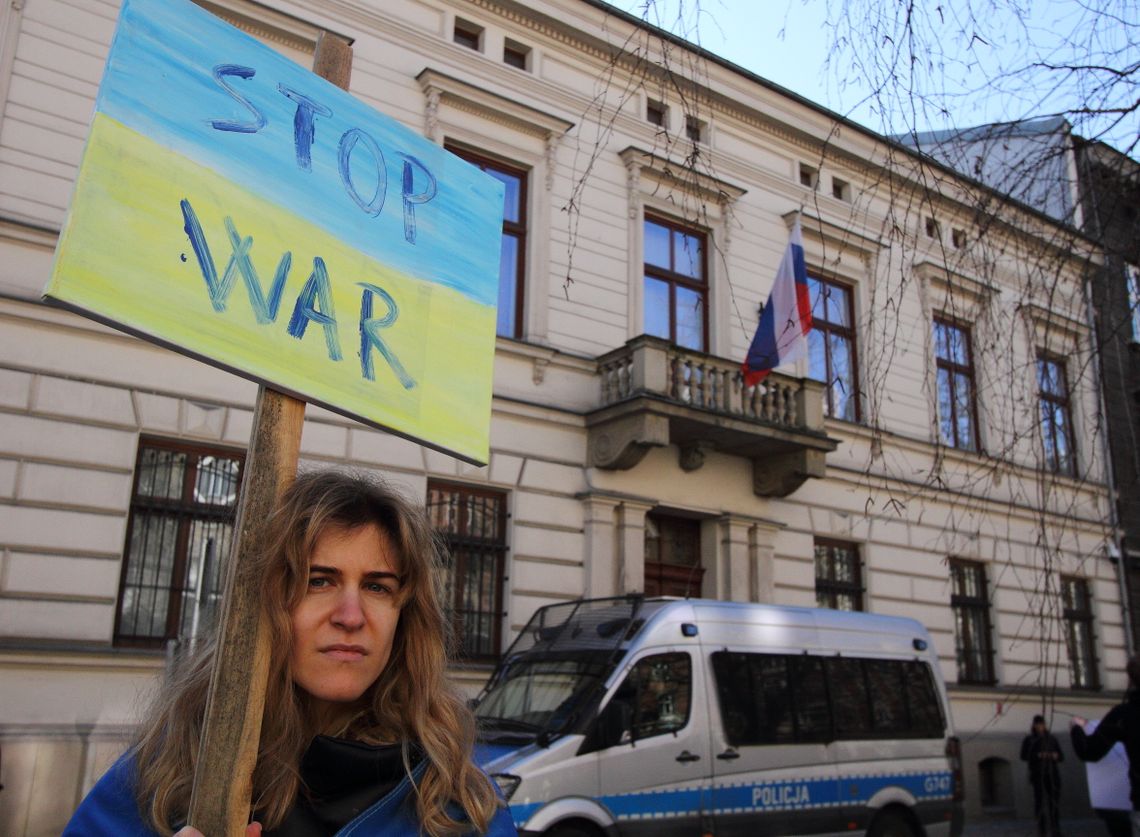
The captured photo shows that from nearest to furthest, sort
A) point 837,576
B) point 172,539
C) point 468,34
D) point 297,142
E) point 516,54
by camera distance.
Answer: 1. point 297,142
2. point 172,539
3. point 468,34
4. point 516,54
5. point 837,576

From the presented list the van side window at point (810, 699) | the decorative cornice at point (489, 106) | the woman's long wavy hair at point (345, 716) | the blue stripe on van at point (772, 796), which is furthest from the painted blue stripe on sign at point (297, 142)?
the decorative cornice at point (489, 106)

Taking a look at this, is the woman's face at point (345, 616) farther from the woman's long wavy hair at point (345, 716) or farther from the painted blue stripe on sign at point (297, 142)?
the painted blue stripe on sign at point (297, 142)

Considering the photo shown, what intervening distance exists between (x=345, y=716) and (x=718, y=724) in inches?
247

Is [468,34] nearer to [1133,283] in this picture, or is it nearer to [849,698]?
[849,698]

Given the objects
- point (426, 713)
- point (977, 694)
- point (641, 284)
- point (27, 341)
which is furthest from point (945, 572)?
point (426, 713)

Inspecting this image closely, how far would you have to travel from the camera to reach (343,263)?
201 cm

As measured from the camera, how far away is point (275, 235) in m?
1.90

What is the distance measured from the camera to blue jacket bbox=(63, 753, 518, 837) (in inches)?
64.1

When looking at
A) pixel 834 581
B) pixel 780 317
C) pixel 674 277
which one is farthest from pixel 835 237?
pixel 834 581

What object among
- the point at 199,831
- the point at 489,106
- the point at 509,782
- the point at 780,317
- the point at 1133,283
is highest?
the point at 489,106

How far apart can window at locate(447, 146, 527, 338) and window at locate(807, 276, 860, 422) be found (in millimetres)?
5092

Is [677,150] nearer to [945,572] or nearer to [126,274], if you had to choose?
[945,572]

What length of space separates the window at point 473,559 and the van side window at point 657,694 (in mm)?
4221

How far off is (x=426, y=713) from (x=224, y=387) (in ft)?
29.4
